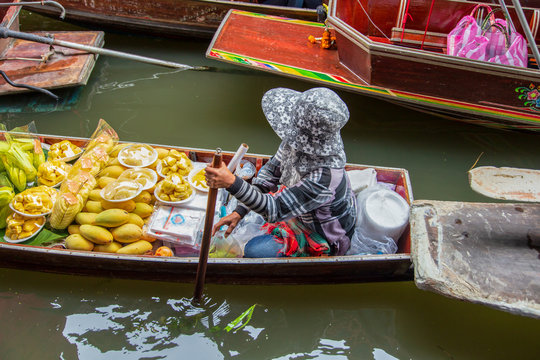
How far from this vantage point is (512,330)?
292 centimetres

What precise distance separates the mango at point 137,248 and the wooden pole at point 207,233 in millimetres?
456

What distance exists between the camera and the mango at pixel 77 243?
276 cm

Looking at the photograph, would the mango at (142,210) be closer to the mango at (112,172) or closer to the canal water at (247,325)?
the mango at (112,172)

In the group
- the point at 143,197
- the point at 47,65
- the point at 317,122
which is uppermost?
the point at 317,122

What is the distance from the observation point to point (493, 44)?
13.3 feet

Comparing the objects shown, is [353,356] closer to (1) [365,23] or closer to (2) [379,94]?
(2) [379,94]

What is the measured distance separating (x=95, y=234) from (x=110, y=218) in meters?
0.14

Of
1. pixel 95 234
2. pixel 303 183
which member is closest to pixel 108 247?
pixel 95 234

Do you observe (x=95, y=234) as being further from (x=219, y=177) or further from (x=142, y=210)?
(x=219, y=177)

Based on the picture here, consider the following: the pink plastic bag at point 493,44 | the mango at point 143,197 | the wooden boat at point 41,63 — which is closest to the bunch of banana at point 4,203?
the mango at point 143,197

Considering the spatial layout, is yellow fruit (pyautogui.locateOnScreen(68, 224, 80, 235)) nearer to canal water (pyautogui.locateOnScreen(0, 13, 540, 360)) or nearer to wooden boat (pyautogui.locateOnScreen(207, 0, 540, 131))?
canal water (pyautogui.locateOnScreen(0, 13, 540, 360))

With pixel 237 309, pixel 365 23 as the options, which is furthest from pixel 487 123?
pixel 237 309

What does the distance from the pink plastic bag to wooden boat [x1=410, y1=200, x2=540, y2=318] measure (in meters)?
2.01

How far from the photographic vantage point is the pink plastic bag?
159 inches
